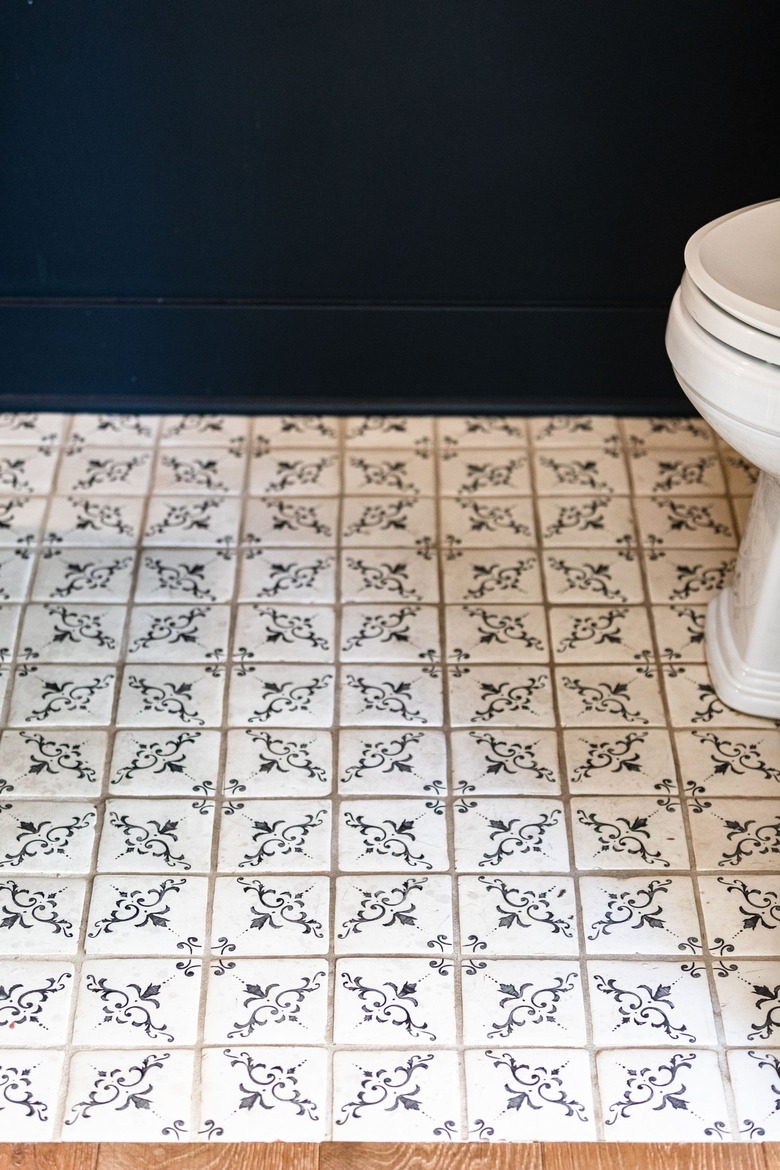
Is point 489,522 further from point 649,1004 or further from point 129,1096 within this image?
point 129,1096

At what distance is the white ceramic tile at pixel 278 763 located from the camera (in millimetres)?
1648

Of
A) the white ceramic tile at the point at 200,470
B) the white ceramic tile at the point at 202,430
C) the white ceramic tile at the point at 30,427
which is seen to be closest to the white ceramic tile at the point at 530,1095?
the white ceramic tile at the point at 200,470

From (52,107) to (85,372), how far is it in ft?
1.42

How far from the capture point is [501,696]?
69.9 inches

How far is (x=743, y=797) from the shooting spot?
165 centimetres

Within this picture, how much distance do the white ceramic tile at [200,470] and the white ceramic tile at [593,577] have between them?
529mm

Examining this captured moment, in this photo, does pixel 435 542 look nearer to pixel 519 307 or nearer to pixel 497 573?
pixel 497 573

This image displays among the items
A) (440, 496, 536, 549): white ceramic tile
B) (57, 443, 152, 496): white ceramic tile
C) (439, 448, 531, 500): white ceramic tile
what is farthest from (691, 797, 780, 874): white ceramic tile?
(57, 443, 152, 496): white ceramic tile

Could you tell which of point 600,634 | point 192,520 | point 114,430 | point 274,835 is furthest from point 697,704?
point 114,430

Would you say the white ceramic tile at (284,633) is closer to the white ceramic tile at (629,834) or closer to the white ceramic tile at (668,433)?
the white ceramic tile at (629,834)

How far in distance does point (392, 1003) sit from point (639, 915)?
305 mm

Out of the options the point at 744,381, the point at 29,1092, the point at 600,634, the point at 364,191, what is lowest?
the point at 29,1092

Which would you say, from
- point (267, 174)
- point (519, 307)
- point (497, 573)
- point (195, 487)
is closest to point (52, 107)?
point (267, 174)

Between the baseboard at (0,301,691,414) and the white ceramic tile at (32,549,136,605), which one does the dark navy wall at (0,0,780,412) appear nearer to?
the baseboard at (0,301,691,414)
